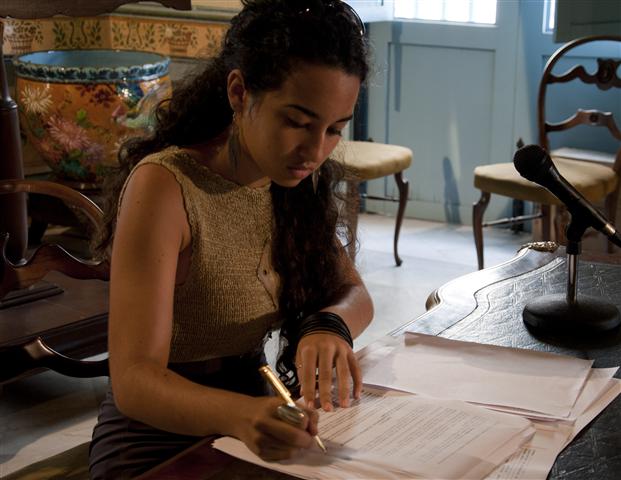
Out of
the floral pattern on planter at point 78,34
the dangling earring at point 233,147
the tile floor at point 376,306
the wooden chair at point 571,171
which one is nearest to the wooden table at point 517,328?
the dangling earring at point 233,147

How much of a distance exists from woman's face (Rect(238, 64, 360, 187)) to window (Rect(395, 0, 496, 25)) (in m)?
3.61

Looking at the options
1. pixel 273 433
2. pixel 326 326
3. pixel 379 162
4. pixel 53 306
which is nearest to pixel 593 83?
pixel 379 162

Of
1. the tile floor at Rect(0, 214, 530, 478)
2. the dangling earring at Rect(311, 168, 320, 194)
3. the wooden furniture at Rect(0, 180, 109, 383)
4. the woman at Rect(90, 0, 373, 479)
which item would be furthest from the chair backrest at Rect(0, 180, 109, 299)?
the tile floor at Rect(0, 214, 530, 478)

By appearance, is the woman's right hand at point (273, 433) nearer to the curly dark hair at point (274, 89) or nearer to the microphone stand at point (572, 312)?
the curly dark hair at point (274, 89)

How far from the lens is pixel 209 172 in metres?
1.55

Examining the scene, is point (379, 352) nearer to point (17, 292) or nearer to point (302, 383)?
point (302, 383)

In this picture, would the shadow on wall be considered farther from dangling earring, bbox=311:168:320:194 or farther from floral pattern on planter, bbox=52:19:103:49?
dangling earring, bbox=311:168:320:194

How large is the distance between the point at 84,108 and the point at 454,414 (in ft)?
9.36

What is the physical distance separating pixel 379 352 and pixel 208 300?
0.28 m

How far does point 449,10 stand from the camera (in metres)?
4.90

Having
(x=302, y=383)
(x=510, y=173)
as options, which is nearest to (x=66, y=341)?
(x=302, y=383)

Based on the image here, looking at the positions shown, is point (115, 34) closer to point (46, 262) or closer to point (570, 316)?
point (46, 262)

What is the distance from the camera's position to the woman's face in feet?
4.42

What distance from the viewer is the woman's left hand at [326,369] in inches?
50.4
